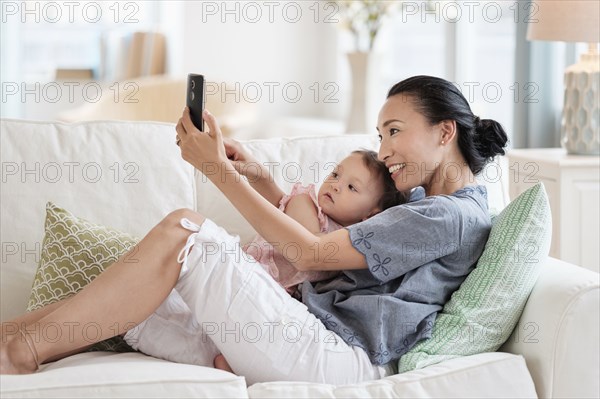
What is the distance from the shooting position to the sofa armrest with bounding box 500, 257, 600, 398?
1.80 meters

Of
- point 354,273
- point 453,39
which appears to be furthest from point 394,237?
point 453,39

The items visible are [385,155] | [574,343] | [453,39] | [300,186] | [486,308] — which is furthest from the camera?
[453,39]

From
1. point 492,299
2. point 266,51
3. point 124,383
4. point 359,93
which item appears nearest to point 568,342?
point 492,299

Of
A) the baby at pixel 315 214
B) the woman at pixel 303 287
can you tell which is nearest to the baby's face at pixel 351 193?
the baby at pixel 315 214

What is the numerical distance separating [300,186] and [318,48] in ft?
12.5

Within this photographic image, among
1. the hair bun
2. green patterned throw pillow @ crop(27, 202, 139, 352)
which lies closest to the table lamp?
the hair bun

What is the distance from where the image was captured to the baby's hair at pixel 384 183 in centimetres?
214

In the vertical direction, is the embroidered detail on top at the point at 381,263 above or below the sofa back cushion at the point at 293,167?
below

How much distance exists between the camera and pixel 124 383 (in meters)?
1.67

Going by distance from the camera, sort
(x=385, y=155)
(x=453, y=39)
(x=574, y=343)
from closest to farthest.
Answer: (x=574, y=343) → (x=385, y=155) → (x=453, y=39)

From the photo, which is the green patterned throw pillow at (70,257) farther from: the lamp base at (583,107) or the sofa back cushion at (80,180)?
the lamp base at (583,107)

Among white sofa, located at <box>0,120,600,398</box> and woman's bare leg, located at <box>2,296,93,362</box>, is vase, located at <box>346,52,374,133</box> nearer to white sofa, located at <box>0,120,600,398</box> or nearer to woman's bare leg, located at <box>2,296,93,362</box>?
white sofa, located at <box>0,120,600,398</box>

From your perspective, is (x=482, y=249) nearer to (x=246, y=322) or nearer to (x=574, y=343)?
(x=574, y=343)

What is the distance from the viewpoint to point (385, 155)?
2.07 m
